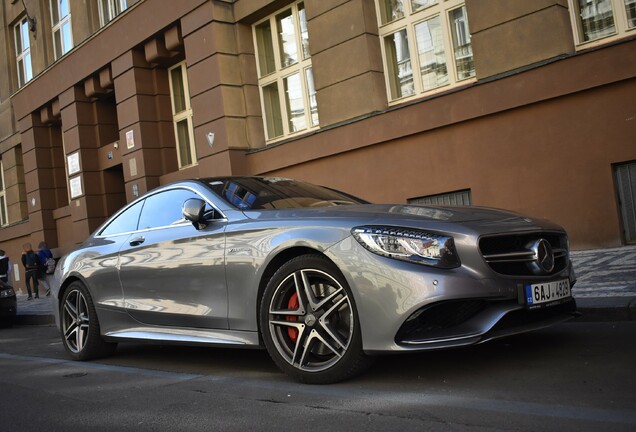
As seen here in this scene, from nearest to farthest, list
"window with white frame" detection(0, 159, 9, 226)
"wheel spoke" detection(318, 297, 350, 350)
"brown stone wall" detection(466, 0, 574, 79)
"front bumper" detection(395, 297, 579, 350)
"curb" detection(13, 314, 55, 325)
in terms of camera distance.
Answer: "front bumper" detection(395, 297, 579, 350) → "wheel spoke" detection(318, 297, 350, 350) → "brown stone wall" detection(466, 0, 574, 79) → "curb" detection(13, 314, 55, 325) → "window with white frame" detection(0, 159, 9, 226)

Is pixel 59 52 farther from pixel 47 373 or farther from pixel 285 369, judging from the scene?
pixel 285 369

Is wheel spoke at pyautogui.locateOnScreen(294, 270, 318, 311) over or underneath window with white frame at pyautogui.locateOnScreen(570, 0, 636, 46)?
underneath

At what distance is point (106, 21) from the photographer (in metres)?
18.7

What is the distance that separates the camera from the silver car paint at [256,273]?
3576mm

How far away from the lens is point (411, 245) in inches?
145

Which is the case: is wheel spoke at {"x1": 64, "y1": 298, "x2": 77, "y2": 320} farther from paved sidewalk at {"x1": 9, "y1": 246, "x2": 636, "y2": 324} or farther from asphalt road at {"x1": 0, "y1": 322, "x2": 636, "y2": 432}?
paved sidewalk at {"x1": 9, "y1": 246, "x2": 636, "y2": 324}

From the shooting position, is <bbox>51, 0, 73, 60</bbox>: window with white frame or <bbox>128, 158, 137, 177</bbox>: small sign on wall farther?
<bbox>51, 0, 73, 60</bbox>: window with white frame

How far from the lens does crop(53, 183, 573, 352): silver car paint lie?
358cm

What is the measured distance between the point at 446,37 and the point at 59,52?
1480 cm

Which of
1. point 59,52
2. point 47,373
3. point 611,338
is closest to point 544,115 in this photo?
point 611,338

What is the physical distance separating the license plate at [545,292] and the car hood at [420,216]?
1.20ft

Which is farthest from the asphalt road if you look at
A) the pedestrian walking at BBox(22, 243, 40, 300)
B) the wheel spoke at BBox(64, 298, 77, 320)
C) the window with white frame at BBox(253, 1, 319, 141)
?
the pedestrian walking at BBox(22, 243, 40, 300)

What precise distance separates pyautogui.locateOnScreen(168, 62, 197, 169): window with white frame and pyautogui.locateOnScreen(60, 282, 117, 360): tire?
11.1 metres

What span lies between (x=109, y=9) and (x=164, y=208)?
49.7 ft
